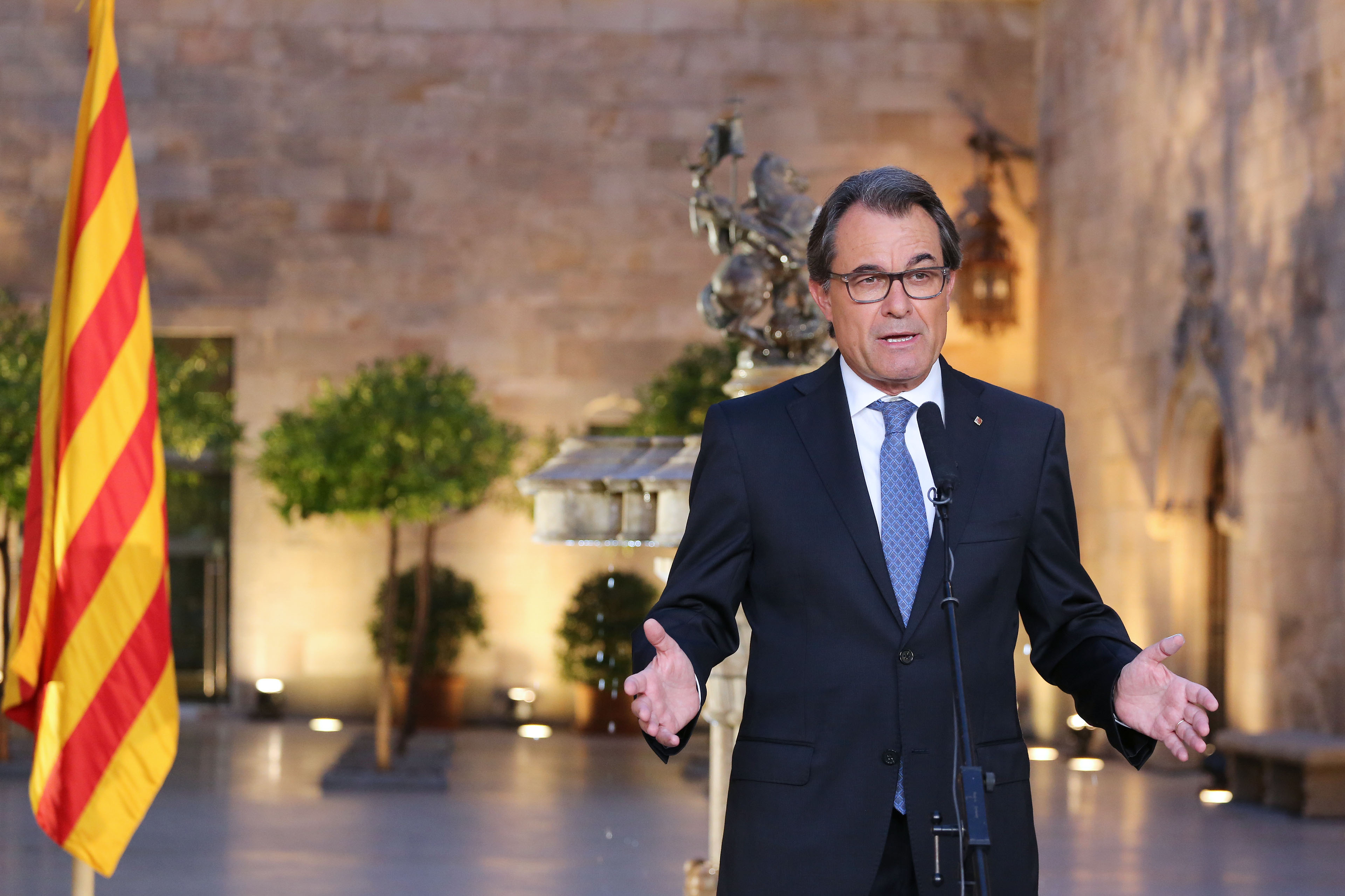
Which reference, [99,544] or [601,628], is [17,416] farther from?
[99,544]

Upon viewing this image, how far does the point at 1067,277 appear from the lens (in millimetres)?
14758

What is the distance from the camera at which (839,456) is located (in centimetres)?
221

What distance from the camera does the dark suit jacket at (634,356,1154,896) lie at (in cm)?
210

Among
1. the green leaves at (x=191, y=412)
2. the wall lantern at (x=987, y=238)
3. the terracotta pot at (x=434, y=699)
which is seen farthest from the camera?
the wall lantern at (x=987, y=238)

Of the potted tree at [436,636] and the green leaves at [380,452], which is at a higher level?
the green leaves at [380,452]

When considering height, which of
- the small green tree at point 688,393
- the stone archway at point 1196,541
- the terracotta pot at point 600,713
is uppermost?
the small green tree at point 688,393

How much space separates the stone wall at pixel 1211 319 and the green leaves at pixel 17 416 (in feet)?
27.0

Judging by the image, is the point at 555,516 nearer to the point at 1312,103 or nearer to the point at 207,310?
the point at 1312,103

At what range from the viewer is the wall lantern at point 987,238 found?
15.4 metres

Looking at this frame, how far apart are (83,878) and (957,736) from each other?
10.2 ft

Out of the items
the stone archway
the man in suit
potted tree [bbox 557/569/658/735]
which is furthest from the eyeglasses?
potted tree [bbox 557/569/658/735]

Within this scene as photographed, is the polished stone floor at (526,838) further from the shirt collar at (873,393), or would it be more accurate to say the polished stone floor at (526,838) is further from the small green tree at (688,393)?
the shirt collar at (873,393)

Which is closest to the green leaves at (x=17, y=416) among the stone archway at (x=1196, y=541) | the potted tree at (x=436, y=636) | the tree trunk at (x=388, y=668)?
the tree trunk at (x=388, y=668)

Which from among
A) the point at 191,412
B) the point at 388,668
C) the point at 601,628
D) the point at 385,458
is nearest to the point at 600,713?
the point at 601,628
